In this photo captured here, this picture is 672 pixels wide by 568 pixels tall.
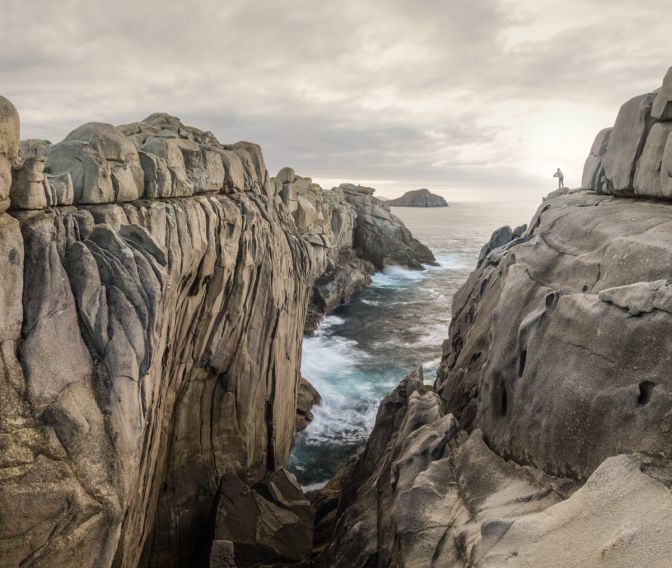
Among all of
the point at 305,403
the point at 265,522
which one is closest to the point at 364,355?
the point at 305,403

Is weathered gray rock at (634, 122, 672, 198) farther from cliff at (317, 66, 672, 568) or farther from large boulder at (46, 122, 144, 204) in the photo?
large boulder at (46, 122, 144, 204)

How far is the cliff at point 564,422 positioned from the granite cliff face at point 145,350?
447cm

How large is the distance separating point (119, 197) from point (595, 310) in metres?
10.6

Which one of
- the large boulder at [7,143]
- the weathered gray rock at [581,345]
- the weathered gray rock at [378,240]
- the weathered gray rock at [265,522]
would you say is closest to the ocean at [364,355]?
the weathered gray rock at [378,240]

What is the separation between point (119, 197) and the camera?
11508mm

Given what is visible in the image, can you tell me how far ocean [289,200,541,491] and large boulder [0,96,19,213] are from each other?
16.0m

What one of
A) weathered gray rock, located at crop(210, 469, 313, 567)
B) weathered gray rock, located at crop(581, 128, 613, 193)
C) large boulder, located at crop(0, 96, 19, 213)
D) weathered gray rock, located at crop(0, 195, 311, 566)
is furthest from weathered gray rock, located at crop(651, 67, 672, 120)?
weathered gray rock, located at crop(210, 469, 313, 567)

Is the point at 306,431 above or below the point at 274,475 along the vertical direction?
below

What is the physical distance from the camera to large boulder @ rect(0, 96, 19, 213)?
8.01 meters

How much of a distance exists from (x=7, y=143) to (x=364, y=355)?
30.3 metres

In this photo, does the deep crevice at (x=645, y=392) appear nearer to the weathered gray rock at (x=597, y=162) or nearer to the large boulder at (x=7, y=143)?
the weathered gray rock at (x=597, y=162)

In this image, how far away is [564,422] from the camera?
27.7 ft

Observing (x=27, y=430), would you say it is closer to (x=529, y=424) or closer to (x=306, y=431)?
(x=529, y=424)

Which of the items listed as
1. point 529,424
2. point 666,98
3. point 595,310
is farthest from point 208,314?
point 666,98
